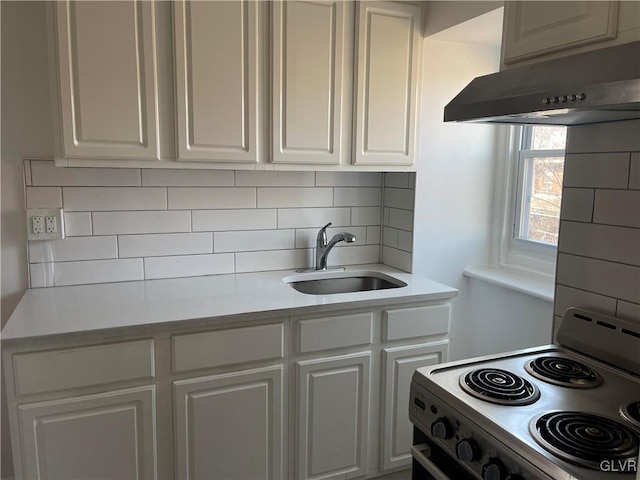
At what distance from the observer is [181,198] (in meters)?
2.27

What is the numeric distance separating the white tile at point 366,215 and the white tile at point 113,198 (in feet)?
3.26

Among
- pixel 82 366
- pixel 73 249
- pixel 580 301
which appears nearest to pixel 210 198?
pixel 73 249

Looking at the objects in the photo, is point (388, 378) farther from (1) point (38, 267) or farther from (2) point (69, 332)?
(1) point (38, 267)

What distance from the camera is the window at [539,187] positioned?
2344 millimetres

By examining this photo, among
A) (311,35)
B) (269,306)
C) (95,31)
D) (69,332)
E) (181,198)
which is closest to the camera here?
(69,332)

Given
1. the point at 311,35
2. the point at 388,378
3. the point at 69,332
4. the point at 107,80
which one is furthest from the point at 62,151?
the point at 388,378

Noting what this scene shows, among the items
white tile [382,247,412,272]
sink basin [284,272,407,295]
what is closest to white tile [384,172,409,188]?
white tile [382,247,412,272]

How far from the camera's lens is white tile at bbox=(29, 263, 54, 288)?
2.07 m

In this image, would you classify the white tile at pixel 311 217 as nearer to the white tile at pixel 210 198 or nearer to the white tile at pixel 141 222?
the white tile at pixel 210 198

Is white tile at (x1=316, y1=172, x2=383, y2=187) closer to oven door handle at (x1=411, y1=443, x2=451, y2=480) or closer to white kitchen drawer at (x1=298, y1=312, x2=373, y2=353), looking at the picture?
white kitchen drawer at (x1=298, y1=312, x2=373, y2=353)

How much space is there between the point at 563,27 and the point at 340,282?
1.55m

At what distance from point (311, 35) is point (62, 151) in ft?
3.62

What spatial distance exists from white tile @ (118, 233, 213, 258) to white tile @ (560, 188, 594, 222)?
154 cm

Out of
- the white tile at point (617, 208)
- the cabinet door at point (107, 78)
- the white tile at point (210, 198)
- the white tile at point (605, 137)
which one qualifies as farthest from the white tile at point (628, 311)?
the cabinet door at point (107, 78)
